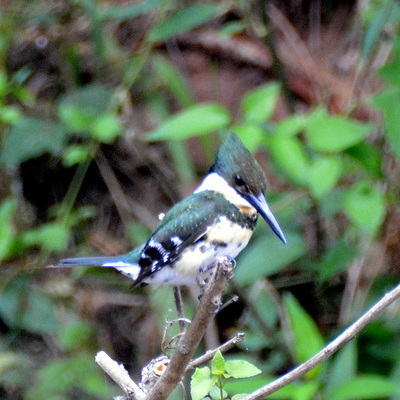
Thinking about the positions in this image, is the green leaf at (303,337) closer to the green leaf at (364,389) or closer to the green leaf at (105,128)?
the green leaf at (364,389)

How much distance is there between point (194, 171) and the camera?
4180 mm

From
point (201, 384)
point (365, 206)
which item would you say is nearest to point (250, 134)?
point (365, 206)

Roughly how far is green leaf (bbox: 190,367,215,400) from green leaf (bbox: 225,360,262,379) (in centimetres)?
4

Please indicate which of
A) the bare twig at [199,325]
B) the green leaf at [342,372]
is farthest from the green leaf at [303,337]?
the bare twig at [199,325]

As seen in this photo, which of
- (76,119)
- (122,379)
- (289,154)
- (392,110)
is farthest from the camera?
(76,119)

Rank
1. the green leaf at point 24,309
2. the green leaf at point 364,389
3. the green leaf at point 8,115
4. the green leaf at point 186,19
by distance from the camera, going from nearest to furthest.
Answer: the green leaf at point 364,389 < the green leaf at point 186,19 < the green leaf at point 8,115 < the green leaf at point 24,309

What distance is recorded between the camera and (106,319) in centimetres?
441

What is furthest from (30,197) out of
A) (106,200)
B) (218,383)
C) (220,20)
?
(218,383)

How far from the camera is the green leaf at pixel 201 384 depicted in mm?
1394

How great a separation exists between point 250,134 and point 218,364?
4.72 feet

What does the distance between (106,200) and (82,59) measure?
2.99 ft

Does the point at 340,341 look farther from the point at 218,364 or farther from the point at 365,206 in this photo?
the point at 365,206

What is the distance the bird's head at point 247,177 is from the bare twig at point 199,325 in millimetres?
758

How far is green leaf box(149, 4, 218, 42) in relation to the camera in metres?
3.16
